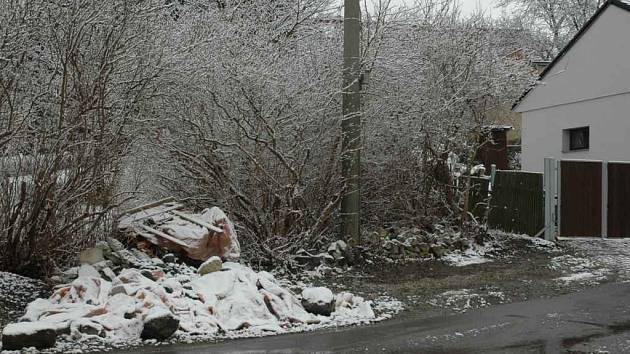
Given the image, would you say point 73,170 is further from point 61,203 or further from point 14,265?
point 14,265

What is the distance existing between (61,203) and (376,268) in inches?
186

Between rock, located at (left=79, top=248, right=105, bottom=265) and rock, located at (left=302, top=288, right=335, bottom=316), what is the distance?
2.61 m

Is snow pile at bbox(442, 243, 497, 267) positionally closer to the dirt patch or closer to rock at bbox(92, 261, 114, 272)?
the dirt patch

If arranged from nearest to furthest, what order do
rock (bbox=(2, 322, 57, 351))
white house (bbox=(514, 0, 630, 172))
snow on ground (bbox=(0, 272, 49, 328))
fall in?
rock (bbox=(2, 322, 57, 351)), snow on ground (bbox=(0, 272, 49, 328)), white house (bbox=(514, 0, 630, 172))

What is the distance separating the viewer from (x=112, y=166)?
9.26 meters

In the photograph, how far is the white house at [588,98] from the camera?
17859 mm

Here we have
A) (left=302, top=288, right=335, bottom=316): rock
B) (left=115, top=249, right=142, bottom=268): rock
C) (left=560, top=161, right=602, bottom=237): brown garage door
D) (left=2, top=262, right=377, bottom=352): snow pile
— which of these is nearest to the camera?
(left=2, top=262, right=377, bottom=352): snow pile

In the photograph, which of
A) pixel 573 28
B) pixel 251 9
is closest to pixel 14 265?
pixel 251 9

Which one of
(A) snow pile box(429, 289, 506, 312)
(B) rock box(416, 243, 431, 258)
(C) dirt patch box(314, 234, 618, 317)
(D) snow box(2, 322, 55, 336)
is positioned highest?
(B) rock box(416, 243, 431, 258)

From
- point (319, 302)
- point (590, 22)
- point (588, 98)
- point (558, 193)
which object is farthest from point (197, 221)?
point (590, 22)

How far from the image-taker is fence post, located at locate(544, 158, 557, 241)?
1351cm

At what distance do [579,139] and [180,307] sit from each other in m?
15.8

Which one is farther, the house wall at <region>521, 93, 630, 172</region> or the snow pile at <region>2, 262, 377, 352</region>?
the house wall at <region>521, 93, 630, 172</region>

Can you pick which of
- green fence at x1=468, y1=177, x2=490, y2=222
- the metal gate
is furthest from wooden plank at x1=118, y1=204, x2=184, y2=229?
the metal gate
